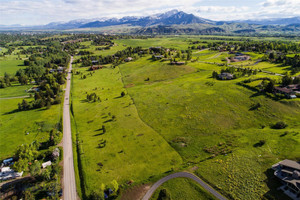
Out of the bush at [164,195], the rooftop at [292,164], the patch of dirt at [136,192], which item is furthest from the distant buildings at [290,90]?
the patch of dirt at [136,192]

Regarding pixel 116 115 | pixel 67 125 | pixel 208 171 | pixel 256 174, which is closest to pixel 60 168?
pixel 67 125

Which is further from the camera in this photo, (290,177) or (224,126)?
(224,126)

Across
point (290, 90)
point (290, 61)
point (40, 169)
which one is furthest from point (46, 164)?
point (290, 61)

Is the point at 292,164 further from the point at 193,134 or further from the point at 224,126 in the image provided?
the point at 193,134

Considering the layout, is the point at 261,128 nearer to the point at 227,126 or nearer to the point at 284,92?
the point at 227,126

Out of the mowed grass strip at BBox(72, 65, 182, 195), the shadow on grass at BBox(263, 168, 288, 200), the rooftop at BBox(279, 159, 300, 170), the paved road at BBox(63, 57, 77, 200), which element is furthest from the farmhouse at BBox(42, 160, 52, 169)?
the rooftop at BBox(279, 159, 300, 170)

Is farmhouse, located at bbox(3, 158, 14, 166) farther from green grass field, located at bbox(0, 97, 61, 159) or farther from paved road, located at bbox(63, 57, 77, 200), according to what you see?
paved road, located at bbox(63, 57, 77, 200)
